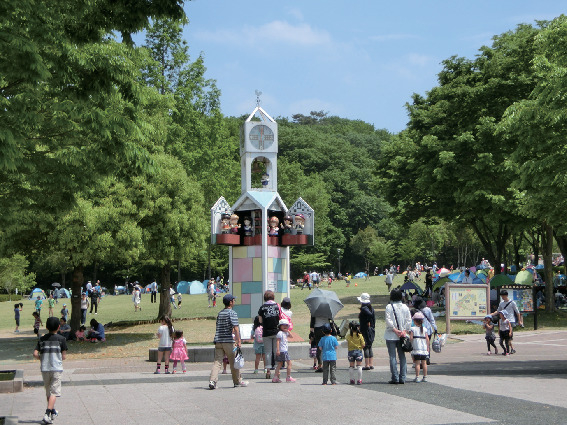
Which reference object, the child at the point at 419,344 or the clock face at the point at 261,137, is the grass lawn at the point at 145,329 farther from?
the child at the point at 419,344

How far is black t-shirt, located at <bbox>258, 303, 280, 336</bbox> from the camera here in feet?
48.2

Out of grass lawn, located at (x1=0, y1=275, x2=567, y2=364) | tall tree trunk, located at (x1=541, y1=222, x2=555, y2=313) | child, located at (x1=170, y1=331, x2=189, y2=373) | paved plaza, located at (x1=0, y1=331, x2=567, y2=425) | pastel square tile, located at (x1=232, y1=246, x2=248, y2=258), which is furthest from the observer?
tall tree trunk, located at (x1=541, y1=222, x2=555, y2=313)

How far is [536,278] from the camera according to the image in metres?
43.0

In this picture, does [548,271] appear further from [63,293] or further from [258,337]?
[63,293]

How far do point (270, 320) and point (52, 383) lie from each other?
5.22m

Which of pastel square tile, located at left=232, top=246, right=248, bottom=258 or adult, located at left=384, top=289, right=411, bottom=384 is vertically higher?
pastel square tile, located at left=232, top=246, right=248, bottom=258

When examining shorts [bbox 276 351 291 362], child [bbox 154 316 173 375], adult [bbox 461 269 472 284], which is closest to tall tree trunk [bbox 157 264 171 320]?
adult [bbox 461 269 472 284]

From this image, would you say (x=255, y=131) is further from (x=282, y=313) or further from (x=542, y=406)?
(x=542, y=406)

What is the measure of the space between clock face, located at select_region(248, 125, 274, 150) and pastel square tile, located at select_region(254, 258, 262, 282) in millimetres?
3694

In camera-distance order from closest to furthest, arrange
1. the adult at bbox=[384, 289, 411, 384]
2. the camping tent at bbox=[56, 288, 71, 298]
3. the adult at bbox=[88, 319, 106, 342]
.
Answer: the adult at bbox=[384, 289, 411, 384] < the adult at bbox=[88, 319, 106, 342] < the camping tent at bbox=[56, 288, 71, 298]

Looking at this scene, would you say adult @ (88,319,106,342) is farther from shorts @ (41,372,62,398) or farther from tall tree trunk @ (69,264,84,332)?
shorts @ (41,372,62,398)

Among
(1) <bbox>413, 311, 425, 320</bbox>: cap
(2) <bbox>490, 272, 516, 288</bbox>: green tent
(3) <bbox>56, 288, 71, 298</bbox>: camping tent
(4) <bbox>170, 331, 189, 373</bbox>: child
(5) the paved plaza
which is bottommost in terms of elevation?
(5) the paved plaza

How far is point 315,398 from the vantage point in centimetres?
1167

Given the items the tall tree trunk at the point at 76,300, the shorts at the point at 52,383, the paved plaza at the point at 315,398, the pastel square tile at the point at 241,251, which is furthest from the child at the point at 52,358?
the tall tree trunk at the point at 76,300
